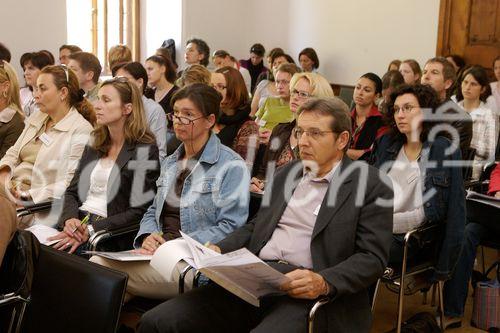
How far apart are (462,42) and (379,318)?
14.5ft

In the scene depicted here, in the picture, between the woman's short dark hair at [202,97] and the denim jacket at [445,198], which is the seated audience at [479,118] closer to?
the denim jacket at [445,198]

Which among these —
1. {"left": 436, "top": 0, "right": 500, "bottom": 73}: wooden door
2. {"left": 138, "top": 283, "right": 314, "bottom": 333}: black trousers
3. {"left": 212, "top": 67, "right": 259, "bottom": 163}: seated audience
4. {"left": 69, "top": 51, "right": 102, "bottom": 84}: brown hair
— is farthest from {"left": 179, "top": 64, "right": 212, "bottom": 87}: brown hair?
{"left": 436, "top": 0, "right": 500, "bottom": 73}: wooden door

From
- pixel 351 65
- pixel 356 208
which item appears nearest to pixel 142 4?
pixel 351 65

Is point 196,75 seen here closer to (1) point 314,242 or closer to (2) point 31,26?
(1) point 314,242

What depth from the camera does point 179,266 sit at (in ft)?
7.72

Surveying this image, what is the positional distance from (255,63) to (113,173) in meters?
6.48

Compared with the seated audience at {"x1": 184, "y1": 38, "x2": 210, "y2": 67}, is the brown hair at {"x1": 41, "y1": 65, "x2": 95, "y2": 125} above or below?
below

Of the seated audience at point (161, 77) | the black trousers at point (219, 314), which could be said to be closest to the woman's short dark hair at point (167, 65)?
the seated audience at point (161, 77)

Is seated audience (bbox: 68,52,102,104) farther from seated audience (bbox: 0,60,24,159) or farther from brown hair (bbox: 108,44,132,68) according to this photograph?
brown hair (bbox: 108,44,132,68)

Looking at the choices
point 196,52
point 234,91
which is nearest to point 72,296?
point 234,91

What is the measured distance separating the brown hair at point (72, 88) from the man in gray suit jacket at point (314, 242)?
5.19ft

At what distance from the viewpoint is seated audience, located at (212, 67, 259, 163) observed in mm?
3872

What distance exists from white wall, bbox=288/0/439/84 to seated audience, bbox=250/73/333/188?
381cm

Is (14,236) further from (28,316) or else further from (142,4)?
(142,4)
